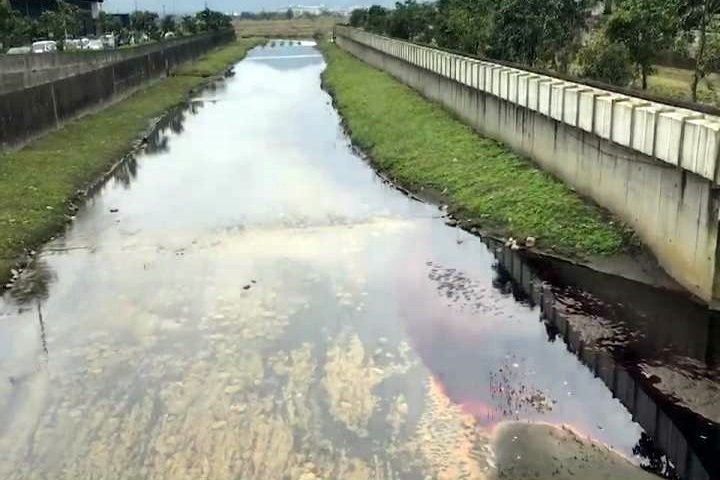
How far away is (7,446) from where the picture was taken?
35.5ft

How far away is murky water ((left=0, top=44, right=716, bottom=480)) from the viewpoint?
1045 cm

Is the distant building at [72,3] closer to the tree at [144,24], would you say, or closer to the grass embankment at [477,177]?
the tree at [144,24]

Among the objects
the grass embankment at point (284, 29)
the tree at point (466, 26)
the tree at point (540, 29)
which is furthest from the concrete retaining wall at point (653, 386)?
the grass embankment at point (284, 29)

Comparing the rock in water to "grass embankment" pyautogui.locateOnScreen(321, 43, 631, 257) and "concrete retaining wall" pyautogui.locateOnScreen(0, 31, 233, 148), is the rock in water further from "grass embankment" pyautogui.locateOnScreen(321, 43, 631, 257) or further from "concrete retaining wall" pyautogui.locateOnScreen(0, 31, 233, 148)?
"concrete retaining wall" pyautogui.locateOnScreen(0, 31, 233, 148)

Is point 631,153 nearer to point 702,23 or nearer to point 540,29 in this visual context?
point 702,23

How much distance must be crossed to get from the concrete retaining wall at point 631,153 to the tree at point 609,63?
441cm

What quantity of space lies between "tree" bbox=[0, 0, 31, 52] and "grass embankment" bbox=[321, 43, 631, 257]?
32.3 m

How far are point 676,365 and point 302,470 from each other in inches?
257

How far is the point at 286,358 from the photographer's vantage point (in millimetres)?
13289

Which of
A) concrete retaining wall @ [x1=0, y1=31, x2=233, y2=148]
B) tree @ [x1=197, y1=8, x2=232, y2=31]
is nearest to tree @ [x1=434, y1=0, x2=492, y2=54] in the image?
concrete retaining wall @ [x1=0, y1=31, x2=233, y2=148]

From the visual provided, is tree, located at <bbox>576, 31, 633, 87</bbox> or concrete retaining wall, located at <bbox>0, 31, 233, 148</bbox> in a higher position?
tree, located at <bbox>576, 31, 633, 87</bbox>

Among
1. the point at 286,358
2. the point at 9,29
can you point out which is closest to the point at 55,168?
the point at 286,358

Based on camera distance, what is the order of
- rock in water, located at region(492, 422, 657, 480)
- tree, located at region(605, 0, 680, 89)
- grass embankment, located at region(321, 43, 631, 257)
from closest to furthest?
rock in water, located at region(492, 422, 657, 480)
grass embankment, located at region(321, 43, 631, 257)
tree, located at region(605, 0, 680, 89)

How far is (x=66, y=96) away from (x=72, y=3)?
82219mm
